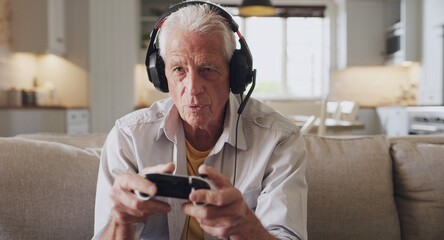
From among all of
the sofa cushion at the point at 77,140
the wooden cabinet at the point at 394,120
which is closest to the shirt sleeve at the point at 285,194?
the sofa cushion at the point at 77,140

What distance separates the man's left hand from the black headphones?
1.10ft

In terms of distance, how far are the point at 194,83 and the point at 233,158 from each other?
0.74 feet

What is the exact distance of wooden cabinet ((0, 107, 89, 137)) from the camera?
3.76 metres

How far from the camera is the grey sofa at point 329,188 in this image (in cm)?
108

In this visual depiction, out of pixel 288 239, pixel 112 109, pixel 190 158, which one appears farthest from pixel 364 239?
pixel 112 109

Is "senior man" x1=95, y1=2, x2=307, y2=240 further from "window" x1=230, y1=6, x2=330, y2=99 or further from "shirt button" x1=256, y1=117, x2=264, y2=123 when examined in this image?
"window" x1=230, y1=6, x2=330, y2=99

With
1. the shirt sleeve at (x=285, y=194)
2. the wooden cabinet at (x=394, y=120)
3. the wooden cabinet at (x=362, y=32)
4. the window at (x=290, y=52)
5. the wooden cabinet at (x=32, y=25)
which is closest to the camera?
the shirt sleeve at (x=285, y=194)

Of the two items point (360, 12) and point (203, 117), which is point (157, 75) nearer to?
point (203, 117)

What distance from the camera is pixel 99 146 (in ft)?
4.76

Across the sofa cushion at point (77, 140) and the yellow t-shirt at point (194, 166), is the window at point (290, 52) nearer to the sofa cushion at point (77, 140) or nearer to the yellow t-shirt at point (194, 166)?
the sofa cushion at point (77, 140)

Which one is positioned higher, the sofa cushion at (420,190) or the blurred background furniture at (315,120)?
the blurred background furniture at (315,120)

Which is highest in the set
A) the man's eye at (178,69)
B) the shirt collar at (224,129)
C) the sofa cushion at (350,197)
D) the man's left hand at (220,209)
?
the man's eye at (178,69)

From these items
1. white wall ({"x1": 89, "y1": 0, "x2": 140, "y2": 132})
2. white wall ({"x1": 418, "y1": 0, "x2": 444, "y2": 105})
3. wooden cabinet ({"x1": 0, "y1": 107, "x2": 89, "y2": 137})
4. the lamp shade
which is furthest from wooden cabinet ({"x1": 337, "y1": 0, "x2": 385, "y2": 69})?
wooden cabinet ({"x1": 0, "y1": 107, "x2": 89, "y2": 137})

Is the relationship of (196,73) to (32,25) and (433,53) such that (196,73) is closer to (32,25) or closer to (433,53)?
(32,25)
